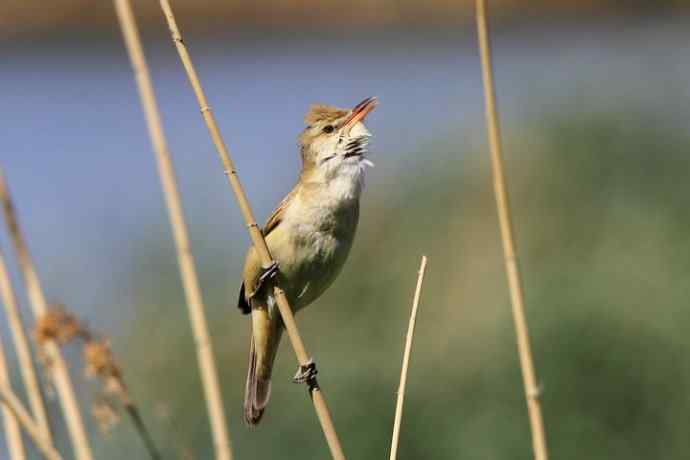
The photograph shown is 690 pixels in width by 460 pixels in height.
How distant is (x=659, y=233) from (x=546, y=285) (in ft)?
1.88

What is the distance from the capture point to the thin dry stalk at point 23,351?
Answer: 189cm

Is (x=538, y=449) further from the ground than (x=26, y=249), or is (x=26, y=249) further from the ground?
(x=26, y=249)

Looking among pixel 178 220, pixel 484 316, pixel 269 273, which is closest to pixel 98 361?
pixel 178 220

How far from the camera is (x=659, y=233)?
4734 millimetres

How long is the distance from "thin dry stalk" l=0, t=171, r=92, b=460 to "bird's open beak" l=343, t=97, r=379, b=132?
881mm

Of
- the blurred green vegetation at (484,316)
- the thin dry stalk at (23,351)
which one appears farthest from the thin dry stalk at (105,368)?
the blurred green vegetation at (484,316)

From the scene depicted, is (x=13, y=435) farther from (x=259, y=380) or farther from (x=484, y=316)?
(x=484, y=316)

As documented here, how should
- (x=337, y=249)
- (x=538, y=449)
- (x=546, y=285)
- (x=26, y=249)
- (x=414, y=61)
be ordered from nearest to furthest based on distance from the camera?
(x=538, y=449), (x=26, y=249), (x=337, y=249), (x=546, y=285), (x=414, y=61)

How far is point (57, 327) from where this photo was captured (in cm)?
177

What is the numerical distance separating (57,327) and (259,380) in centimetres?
98

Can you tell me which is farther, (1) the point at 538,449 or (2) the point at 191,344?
(2) the point at 191,344

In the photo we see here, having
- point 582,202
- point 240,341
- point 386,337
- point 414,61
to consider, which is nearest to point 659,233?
point 582,202

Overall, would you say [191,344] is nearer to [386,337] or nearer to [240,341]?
[240,341]

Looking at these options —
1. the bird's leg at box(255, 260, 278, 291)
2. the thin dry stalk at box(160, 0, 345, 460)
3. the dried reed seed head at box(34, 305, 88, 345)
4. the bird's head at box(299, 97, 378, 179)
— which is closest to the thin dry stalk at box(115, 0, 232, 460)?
the thin dry stalk at box(160, 0, 345, 460)
